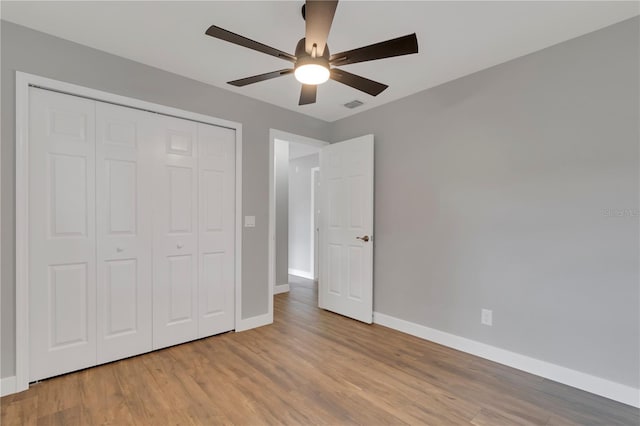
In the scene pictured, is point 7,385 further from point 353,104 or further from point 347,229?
point 353,104

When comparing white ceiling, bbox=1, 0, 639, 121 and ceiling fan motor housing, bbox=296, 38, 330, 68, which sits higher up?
white ceiling, bbox=1, 0, 639, 121

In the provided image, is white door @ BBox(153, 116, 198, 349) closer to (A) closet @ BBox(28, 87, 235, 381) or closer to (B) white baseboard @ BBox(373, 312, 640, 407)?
(A) closet @ BBox(28, 87, 235, 381)

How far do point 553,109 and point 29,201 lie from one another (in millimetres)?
3825

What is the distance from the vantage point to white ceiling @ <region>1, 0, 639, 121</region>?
1850mm

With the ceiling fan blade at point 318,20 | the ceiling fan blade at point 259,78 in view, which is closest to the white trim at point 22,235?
the ceiling fan blade at point 259,78

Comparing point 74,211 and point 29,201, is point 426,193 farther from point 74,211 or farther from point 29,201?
point 29,201

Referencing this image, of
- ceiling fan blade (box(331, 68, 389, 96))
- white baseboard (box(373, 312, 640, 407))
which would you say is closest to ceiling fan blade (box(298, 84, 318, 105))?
ceiling fan blade (box(331, 68, 389, 96))

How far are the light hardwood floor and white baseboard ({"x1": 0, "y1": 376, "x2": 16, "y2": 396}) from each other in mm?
46

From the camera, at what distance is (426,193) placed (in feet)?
9.92

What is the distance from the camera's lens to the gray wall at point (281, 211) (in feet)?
15.7

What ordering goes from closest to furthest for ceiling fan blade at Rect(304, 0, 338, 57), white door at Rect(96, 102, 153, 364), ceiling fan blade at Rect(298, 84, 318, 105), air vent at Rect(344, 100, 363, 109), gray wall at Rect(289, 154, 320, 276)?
ceiling fan blade at Rect(304, 0, 338, 57) → ceiling fan blade at Rect(298, 84, 318, 105) → white door at Rect(96, 102, 153, 364) → air vent at Rect(344, 100, 363, 109) → gray wall at Rect(289, 154, 320, 276)

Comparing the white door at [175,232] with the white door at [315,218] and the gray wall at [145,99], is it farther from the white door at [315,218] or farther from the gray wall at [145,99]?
the white door at [315,218]

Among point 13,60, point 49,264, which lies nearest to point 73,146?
point 13,60

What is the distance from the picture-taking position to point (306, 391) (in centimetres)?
207
